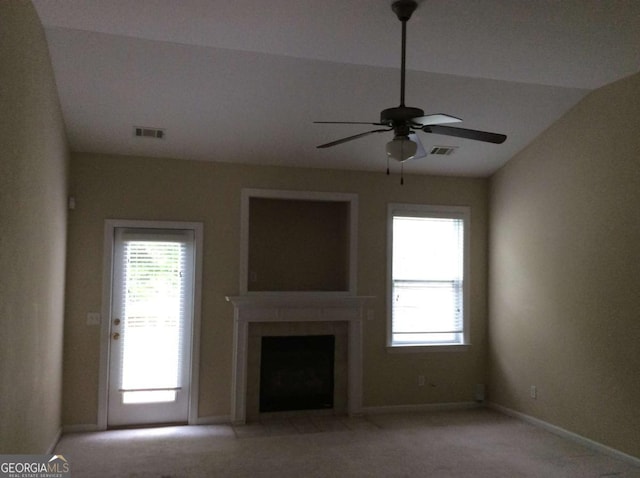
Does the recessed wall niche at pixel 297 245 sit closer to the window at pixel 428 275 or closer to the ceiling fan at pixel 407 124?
the window at pixel 428 275

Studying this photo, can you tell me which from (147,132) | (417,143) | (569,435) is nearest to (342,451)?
(569,435)

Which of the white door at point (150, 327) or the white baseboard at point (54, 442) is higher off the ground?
the white door at point (150, 327)

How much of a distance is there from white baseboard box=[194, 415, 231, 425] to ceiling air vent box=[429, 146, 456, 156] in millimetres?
3468

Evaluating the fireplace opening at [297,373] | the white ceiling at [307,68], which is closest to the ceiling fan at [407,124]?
the white ceiling at [307,68]

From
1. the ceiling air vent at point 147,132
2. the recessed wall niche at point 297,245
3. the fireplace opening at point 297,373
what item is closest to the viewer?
the ceiling air vent at point 147,132

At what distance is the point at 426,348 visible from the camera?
6.25 metres

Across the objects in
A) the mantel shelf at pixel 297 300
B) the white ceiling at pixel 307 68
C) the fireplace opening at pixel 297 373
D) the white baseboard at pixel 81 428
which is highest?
the white ceiling at pixel 307 68

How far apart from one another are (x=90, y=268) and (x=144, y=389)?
4.27 ft

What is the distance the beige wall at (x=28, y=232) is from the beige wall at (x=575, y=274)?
4.45 metres

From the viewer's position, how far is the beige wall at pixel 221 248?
17.5ft

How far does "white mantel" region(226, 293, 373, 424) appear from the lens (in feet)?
18.5

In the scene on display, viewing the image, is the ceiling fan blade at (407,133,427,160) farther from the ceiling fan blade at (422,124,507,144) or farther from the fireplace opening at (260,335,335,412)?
the fireplace opening at (260,335,335,412)

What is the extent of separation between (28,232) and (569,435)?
16.0ft

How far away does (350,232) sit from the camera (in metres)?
6.12
